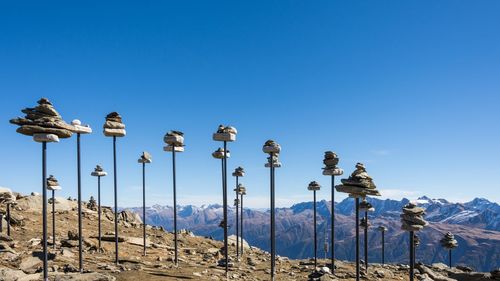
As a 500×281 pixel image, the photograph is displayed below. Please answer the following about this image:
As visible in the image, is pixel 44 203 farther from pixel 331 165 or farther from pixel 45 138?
pixel 331 165

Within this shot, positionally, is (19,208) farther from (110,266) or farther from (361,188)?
(361,188)

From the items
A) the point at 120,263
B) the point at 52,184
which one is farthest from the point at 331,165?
the point at 52,184

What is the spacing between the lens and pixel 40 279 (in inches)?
788

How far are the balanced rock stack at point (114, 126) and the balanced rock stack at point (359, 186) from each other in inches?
672

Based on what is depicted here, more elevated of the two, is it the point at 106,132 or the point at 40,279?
the point at 106,132

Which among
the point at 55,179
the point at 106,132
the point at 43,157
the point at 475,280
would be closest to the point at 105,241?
the point at 55,179

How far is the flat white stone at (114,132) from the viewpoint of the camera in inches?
1104

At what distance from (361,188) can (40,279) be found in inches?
807

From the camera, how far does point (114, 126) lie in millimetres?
28297

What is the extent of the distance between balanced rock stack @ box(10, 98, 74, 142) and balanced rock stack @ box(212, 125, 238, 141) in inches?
424

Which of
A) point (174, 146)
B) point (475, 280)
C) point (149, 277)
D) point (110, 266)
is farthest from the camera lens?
point (475, 280)

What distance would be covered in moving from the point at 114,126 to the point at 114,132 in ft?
1.50

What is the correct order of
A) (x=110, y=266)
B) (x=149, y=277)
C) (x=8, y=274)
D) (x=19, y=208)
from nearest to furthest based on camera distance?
(x=8, y=274)
(x=149, y=277)
(x=110, y=266)
(x=19, y=208)

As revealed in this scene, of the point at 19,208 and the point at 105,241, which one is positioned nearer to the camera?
the point at 105,241
